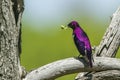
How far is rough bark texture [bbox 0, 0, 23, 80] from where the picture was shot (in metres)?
6.70

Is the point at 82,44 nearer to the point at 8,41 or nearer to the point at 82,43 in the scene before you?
the point at 82,43

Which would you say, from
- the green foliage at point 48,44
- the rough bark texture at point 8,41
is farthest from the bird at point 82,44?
the green foliage at point 48,44

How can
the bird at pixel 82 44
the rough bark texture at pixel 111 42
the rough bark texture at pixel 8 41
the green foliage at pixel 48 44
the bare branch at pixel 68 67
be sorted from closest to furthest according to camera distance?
the rough bark texture at pixel 8 41, the bare branch at pixel 68 67, the bird at pixel 82 44, the rough bark texture at pixel 111 42, the green foliage at pixel 48 44

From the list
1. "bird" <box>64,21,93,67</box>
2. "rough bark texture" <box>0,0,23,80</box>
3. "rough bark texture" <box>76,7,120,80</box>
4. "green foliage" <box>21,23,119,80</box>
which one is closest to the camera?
"rough bark texture" <box>0,0,23,80</box>

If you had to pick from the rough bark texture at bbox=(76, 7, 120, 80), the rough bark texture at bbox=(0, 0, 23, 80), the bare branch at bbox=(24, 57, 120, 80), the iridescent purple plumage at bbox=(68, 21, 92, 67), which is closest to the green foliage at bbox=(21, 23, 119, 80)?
the rough bark texture at bbox=(76, 7, 120, 80)

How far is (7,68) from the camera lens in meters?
6.75

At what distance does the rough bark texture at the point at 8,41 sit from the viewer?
6.70 metres

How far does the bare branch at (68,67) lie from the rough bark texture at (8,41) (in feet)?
0.97

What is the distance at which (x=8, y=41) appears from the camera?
6.73 meters

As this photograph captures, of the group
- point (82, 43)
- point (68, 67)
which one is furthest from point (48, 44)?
point (68, 67)

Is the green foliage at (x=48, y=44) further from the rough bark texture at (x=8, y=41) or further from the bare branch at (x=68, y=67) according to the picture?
the rough bark texture at (x=8, y=41)

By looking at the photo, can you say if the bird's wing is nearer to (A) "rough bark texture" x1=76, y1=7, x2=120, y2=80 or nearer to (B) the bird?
(B) the bird

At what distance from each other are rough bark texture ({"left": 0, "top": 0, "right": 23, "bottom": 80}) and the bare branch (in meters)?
0.29

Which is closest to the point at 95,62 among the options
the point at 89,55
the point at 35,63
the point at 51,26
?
the point at 89,55
